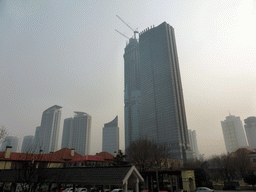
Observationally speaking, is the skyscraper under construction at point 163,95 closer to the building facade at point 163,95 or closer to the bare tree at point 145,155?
the building facade at point 163,95

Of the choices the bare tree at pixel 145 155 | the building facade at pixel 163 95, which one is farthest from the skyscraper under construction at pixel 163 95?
the bare tree at pixel 145 155

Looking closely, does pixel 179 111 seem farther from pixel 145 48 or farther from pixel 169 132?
pixel 145 48

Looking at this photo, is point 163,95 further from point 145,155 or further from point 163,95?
point 145,155

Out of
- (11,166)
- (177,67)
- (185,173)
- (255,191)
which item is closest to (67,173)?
(185,173)

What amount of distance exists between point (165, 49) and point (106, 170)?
166244 millimetres

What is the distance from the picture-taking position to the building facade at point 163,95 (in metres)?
144

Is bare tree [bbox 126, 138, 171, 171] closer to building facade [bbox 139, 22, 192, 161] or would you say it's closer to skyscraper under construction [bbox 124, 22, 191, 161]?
skyscraper under construction [bbox 124, 22, 191, 161]

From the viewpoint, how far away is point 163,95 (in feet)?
522

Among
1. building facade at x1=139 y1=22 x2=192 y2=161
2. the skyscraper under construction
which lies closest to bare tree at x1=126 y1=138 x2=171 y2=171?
the skyscraper under construction

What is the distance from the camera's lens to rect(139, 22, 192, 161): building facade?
143750mm

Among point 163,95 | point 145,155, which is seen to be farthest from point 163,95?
point 145,155

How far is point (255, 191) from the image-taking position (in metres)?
32.9

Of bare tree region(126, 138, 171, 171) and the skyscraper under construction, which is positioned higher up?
the skyscraper under construction

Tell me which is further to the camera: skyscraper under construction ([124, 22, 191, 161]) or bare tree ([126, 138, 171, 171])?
skyscraper under construction ([124, 22, 191, 161])
